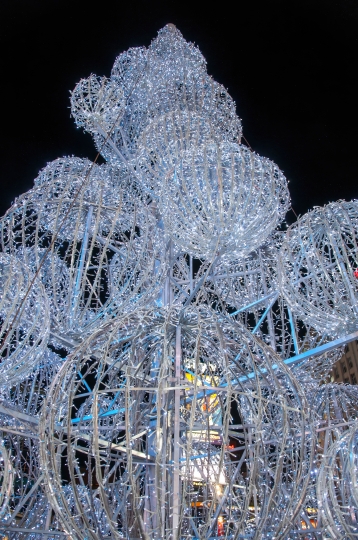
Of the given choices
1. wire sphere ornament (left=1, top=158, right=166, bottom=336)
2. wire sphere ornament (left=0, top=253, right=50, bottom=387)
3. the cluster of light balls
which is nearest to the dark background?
the cluster of light balls

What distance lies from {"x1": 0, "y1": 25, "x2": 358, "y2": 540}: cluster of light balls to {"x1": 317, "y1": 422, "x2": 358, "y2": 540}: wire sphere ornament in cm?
1

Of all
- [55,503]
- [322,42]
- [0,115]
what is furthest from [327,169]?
[55,503]

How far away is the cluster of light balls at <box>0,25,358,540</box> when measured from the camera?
2158mm

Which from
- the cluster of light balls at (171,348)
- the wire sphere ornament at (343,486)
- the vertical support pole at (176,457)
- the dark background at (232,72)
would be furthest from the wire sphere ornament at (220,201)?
the dark background at (232,72)

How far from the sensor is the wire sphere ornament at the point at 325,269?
9.53 ft

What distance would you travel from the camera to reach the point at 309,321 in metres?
3.04

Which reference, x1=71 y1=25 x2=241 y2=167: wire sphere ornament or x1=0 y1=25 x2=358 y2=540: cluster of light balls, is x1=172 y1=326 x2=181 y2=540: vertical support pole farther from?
x1=71 y1=25 x2=241 y2=167: wire sphere ornament

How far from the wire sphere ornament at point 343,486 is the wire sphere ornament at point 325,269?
708mm

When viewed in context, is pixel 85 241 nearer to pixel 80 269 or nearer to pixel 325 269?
pixel 80 269

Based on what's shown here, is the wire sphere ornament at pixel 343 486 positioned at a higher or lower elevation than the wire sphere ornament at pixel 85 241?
lower

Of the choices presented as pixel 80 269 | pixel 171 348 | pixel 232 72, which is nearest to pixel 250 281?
pixel 80 269

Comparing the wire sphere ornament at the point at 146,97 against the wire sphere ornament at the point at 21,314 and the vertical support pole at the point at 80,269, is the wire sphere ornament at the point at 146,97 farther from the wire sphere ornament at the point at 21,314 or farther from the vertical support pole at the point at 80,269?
the wire sphere ornament at the point at 21,314

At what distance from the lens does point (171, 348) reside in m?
2.65

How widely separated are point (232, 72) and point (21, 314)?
5.10 metres
